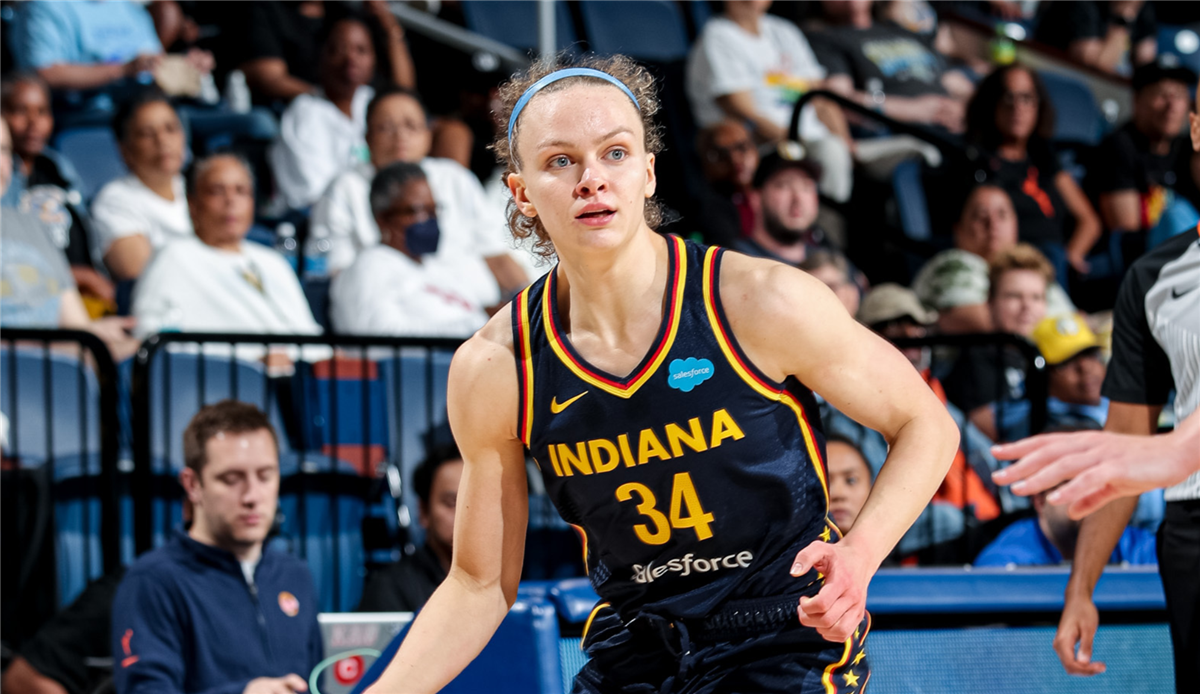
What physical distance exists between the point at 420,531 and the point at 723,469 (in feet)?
9.08

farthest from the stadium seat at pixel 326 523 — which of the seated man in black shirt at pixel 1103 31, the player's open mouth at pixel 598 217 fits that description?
the seated man in black shirt at pixel 1103 31

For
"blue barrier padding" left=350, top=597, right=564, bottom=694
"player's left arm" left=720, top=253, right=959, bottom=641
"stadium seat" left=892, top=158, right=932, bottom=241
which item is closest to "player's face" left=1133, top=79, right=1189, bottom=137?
"stadium seat" left=892, top=158, right=932, bottom=241

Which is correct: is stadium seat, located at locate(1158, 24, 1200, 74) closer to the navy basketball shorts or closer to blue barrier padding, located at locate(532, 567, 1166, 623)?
blue barrier padding, located at locate(532, 567, 1166, 623)

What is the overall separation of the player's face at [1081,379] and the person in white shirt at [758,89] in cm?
259

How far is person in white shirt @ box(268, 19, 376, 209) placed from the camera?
271 inches

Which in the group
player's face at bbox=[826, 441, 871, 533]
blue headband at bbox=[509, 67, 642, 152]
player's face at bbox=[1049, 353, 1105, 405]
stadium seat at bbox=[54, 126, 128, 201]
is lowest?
player's face at bbox=[826, 441, 871, 533]

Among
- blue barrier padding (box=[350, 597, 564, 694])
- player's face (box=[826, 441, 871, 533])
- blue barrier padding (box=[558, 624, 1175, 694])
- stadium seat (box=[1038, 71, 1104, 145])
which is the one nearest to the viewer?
blue barrier padding (box=[350, 597, 564, 694])

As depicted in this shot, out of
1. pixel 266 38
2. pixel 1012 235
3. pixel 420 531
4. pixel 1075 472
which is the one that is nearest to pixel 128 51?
pixel 266 38

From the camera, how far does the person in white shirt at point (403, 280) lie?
5535 millimetres

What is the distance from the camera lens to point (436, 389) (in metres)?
4.96

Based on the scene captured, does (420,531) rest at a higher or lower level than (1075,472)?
lower

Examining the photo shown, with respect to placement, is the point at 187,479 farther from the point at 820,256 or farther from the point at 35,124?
the point at 820,256

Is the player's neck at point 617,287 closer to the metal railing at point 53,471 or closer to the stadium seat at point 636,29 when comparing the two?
the metal railing at point 53,471

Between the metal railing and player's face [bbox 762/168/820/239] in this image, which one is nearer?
the metal railing
